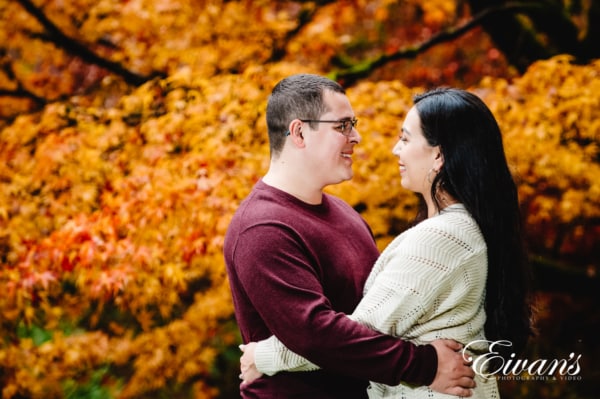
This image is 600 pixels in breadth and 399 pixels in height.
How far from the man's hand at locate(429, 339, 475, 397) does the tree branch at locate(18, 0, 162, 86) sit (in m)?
4.19

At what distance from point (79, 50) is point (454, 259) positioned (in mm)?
4676

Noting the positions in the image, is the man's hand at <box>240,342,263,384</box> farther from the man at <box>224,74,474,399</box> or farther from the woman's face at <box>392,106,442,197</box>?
the woman's face at <box>392,106,442,197</box>

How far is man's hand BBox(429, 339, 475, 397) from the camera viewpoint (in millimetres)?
1990

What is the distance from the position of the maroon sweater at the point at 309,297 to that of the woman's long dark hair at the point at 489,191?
0.36m

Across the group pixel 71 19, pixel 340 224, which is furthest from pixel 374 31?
pixel 340 224

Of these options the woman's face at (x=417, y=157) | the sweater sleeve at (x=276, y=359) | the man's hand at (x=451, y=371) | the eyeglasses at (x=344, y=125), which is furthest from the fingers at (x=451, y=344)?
the eyeglasses at (x=344, y=125)

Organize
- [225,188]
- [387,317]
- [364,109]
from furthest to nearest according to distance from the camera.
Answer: [364,109] → [225,188] → [387,317]

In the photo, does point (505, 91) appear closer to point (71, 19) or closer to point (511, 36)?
point (511, 36)

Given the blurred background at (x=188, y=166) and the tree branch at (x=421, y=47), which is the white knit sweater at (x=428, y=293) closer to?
the blurred background at (x=188, y=166)

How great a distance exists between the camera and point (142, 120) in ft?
14.0

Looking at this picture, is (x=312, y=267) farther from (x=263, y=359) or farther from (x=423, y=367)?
(x=423, y=367)

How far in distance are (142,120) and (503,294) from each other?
9.94 ft

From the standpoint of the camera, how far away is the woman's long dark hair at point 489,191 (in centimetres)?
210

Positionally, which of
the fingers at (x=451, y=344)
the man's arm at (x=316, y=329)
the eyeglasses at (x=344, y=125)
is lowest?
the fingers at (x=451, y=344)
